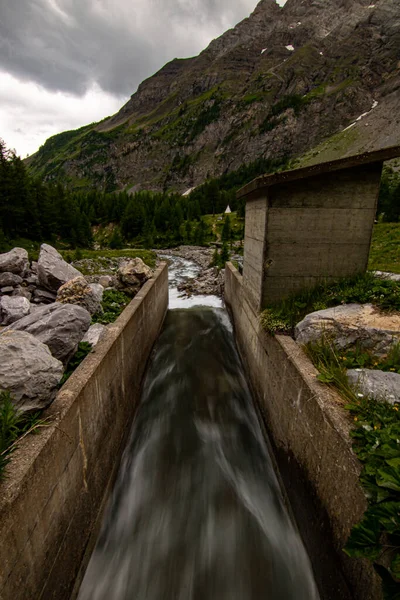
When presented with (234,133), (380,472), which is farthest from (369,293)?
(234,133)

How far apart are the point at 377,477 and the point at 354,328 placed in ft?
11.2

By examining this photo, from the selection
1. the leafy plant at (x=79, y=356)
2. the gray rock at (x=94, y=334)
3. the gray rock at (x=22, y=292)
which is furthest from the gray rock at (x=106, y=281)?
the leafy plant at (x=79, y=356)

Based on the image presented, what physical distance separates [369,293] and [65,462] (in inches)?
276

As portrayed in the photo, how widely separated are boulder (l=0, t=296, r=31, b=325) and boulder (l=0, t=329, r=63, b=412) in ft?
14.2

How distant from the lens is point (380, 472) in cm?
267

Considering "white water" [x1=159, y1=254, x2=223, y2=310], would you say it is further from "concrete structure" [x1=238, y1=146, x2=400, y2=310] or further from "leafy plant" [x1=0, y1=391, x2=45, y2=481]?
"leafy plant" [x1=0, y1=391, x2=45, y2=481]

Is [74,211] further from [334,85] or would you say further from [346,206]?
[334,85]

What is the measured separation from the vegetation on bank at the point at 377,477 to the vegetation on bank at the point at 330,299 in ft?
7.23

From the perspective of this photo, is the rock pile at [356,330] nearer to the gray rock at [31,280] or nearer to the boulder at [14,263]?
the gray rock at [31,280]

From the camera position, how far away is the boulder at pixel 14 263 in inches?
406

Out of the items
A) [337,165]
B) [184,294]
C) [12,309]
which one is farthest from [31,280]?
[337,165]

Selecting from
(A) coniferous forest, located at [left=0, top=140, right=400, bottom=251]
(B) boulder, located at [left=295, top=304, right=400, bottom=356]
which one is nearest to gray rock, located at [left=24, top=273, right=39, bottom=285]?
(B) boulder, located at [left=295, top=304, right=400, bottom=356]

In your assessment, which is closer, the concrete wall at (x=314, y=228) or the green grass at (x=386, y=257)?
the concrete wall at (x=314, y=228)

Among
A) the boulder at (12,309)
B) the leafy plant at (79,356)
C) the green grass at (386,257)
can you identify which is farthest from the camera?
the green grass at (386,257)
